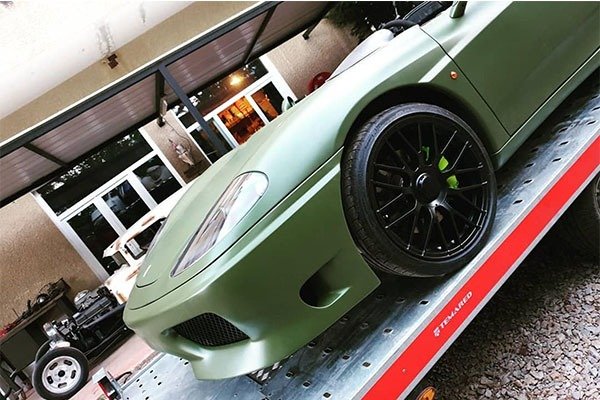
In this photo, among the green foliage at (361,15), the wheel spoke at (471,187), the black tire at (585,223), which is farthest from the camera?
the green foliage at (361,15)

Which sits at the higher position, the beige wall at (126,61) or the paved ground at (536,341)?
the beige wall at (126,61)

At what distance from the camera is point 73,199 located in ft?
27.3

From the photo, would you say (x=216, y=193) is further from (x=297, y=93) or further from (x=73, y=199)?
(x=297, y=93)

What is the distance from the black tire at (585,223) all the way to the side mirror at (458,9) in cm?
93

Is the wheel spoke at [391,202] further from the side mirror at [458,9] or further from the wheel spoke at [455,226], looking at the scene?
the side mirror at [458,9]

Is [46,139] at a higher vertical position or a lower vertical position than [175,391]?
higher

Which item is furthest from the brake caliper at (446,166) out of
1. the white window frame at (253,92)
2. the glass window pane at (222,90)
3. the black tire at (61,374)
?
the glass window pane at (222,90)

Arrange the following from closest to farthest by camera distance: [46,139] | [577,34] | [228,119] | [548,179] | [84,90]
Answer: [548,179], [577,34], [46,139], [84,90], [228,119]

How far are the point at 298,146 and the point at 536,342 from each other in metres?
1.32

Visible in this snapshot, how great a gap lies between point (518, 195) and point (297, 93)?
867cm

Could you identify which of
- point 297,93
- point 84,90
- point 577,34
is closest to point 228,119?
point 297,93

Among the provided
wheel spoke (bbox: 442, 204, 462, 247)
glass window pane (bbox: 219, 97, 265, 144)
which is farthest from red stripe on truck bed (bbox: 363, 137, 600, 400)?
glass window pane (bbox: 219, 97, 265, 144)

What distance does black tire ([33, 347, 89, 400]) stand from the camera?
4.32m

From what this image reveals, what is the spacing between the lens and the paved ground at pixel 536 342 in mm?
1744
